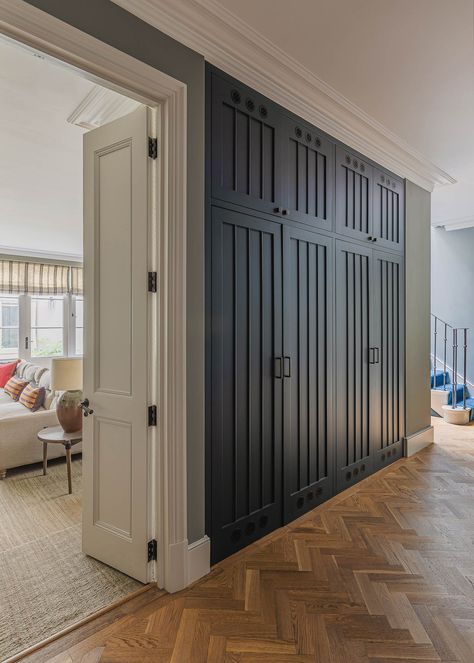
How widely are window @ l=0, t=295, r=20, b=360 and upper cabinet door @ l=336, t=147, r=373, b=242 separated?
6.73m

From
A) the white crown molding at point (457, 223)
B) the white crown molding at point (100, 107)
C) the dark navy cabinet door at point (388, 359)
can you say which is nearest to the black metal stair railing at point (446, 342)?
the white crown molding at point (457, 223)

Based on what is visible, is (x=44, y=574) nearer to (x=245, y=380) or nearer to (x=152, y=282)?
(x=245, y=380)

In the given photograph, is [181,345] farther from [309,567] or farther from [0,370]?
[0,370]

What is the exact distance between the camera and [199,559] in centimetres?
223

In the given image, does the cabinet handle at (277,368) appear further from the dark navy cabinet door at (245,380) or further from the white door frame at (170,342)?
the white door frame at (170,342)

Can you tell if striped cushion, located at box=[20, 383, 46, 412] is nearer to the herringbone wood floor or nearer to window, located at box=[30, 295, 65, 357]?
the herringbone wood floor

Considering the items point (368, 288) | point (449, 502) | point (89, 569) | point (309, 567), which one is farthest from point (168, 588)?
point (368, 288)

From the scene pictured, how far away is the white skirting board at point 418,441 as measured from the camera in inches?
168

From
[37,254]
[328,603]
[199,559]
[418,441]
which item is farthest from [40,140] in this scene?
[37,254]

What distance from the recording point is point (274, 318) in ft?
8.92

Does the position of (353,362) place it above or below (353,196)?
below

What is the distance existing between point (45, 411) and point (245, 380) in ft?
8.65

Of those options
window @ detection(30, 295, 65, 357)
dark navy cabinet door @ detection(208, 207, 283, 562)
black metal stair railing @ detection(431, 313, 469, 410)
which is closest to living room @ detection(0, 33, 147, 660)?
dark navy cabinet door @ detection(208, 207, 283, 562)

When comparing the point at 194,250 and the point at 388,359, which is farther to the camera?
the point at 388,359
